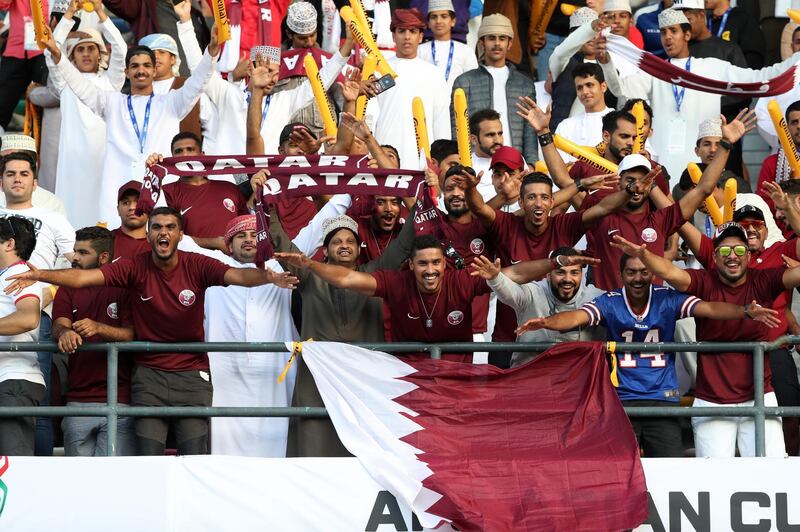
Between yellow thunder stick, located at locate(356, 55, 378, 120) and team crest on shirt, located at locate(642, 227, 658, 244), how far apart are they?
83.8 inches

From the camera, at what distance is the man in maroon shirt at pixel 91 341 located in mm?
10180

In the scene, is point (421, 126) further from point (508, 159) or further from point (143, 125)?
point (143, 125)

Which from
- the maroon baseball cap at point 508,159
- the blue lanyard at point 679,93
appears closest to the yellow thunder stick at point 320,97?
the maroon baseball cap at point 508,159

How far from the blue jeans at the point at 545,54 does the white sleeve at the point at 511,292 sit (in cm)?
536

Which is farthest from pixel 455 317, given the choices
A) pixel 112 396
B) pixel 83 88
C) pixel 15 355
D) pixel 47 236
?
pixel 83 88

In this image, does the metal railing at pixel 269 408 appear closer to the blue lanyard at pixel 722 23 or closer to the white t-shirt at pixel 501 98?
the white t-shirt at pixel 501 98

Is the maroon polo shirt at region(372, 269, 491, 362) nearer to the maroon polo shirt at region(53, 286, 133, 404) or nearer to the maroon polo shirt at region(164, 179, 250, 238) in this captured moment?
the maroon polo shirt at region(53, 286, 133, 404)

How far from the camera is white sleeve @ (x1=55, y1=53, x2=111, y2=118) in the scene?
13125 millimetres

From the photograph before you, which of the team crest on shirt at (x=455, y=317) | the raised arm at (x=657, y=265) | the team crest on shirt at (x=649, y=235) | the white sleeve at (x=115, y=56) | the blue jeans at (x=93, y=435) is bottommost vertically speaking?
the blue jeans at (x=93, y=435)

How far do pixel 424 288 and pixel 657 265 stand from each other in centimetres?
140

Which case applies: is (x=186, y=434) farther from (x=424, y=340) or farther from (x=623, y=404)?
(x=623, y=404)

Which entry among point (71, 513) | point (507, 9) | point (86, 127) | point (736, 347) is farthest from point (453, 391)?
point (507, 9)

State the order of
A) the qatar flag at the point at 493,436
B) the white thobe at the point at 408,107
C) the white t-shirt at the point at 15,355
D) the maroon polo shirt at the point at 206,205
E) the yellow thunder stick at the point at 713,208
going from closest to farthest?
the qatar flag at the point at 493,436, the white t-shirt at the point at 15,355, the yellow thunder stick at the point at 713,208, the maroon polo shirt at the point at 206,205, the white thobe at the point at 408,107

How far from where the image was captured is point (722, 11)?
49.9ft
